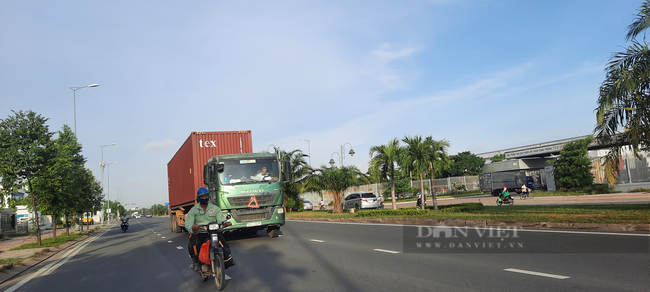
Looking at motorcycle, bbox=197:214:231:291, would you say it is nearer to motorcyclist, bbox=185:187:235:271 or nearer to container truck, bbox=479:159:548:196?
motorcyclist, bbox=185:187:235:271

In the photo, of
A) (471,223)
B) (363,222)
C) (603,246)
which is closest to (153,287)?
(603,246)

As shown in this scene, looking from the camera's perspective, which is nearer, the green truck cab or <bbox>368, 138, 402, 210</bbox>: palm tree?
the green truck cab

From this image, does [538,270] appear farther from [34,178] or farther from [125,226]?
[125,226]

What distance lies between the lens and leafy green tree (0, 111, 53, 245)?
1881 cm

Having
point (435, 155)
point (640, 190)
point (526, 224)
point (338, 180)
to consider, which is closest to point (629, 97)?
Answer: point (526, 224)

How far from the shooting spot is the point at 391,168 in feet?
83.9

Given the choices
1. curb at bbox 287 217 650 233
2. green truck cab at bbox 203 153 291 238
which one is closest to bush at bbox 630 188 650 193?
curb at bbox 287 217 650 233

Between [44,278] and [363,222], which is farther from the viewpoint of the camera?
[363,222]

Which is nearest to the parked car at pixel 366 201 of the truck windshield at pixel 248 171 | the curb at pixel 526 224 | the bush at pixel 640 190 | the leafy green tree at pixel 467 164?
the curb at pixel 526 224

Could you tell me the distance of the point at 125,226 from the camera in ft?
120

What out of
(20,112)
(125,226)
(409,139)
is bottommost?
(125,226)

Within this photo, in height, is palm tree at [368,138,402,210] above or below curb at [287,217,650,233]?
above

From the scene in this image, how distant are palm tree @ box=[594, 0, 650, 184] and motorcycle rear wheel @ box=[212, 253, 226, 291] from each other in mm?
12059

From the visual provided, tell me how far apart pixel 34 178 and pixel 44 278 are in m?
11.9
